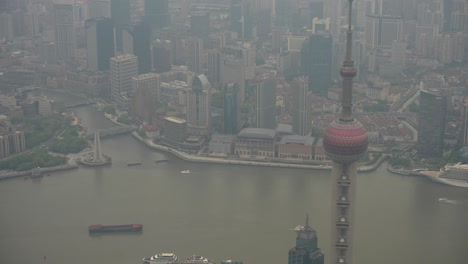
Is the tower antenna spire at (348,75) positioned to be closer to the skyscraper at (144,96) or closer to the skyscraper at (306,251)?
the skyscraper at (306,251)

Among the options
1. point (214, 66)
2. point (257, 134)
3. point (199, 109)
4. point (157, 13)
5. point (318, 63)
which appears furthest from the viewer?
point (157, 13)

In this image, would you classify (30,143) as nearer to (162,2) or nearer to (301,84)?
(301,84)

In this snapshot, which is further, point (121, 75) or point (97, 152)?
point (121, 75)

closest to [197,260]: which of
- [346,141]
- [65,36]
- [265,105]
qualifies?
[346,141]

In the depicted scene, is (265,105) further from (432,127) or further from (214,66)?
(214,66)

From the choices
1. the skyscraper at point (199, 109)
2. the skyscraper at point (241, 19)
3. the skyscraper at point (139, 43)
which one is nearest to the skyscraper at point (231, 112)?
the skyscraper at point (199, 109)

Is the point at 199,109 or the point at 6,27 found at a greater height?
the point at 6,27
